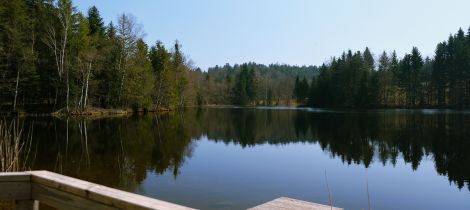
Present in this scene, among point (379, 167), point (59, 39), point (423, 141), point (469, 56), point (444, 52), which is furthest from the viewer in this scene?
point (444, 52)

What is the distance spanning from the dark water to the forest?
944 inches

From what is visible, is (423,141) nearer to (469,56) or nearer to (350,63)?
(469,56)

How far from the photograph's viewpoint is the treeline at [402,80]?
254 ft

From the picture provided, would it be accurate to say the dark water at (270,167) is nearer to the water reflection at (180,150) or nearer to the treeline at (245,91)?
the water reflection at (180,150)

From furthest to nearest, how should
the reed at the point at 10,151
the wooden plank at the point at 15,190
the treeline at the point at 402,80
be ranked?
the treeline at the point at 402,80 → the reed at the point at 10,151 → the wooden plank at the point at 15,190

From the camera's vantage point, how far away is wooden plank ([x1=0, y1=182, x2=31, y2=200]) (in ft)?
10.2

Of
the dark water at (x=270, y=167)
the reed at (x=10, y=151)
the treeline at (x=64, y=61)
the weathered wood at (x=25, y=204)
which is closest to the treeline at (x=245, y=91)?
the treeline at (x=64, y=61)

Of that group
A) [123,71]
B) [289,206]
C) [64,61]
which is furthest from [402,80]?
[289,206]

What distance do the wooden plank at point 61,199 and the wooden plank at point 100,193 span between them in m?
0.02

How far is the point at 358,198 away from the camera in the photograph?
10836mm

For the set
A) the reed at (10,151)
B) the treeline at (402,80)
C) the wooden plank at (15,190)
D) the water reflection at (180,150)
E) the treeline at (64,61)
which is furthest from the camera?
the treeline at (402,80)

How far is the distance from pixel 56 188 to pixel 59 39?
164 feet

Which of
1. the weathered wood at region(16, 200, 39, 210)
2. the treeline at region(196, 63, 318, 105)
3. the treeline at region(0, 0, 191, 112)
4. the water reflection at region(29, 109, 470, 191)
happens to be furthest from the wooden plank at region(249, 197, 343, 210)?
the treeline at region(196, 63, 318, 105)

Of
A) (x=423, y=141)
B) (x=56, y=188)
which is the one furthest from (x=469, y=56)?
(x=56, y=188)
